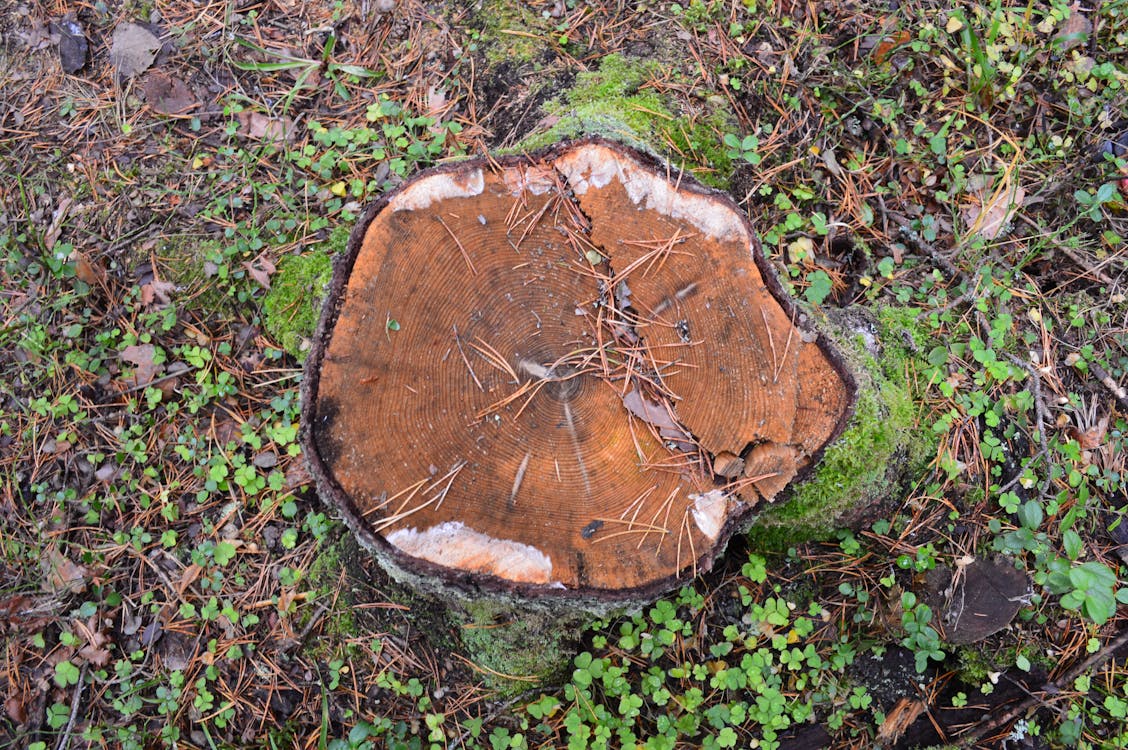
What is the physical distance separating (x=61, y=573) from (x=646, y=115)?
112 inches

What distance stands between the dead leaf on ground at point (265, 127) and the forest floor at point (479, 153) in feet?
0.06

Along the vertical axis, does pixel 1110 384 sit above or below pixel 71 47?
below

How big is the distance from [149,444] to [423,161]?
1591 mm

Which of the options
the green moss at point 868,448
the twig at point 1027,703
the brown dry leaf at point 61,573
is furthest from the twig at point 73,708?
the twig at point 1027,703

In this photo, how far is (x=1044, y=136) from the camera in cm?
307

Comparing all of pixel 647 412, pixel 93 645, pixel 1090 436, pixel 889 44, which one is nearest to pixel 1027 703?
pixel 1090 436

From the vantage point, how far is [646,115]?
271 centimetres

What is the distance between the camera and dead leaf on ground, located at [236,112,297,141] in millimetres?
3062

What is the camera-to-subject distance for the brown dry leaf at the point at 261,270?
2.81 m

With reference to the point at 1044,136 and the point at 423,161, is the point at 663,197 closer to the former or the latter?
the point at 423,161

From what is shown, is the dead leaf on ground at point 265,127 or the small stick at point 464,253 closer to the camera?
the small stick at point 464,253

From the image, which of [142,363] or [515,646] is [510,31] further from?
[515,646]

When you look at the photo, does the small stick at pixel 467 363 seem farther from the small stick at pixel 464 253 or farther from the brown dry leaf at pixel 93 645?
the brown dry leaf at pixel 93 645

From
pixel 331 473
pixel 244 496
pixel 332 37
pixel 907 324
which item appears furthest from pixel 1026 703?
pixel 332 37
